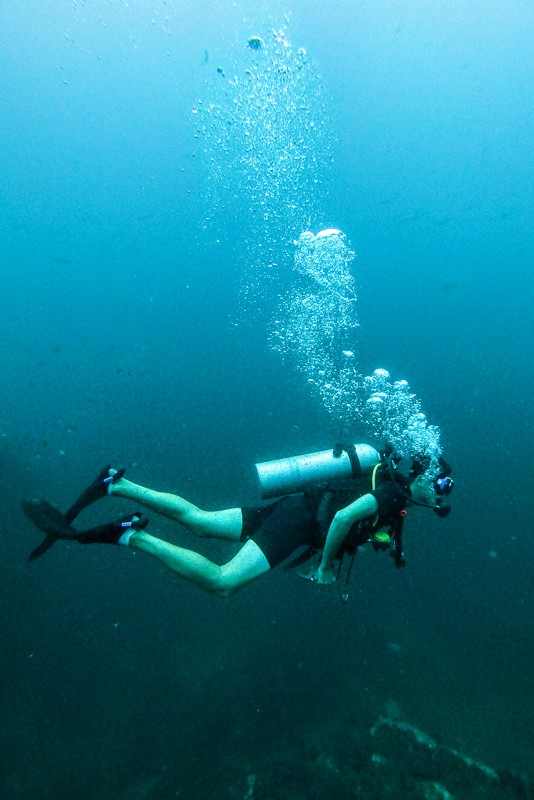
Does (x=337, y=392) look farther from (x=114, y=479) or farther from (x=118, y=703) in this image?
(x=118, y=703)

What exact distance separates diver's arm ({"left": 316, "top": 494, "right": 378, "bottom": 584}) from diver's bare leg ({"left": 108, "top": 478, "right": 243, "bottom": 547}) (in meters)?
1.17

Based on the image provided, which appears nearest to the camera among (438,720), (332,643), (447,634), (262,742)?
(262,742)

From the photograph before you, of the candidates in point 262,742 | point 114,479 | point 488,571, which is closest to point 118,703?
point 262,742

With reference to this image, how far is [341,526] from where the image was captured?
3.86 meters

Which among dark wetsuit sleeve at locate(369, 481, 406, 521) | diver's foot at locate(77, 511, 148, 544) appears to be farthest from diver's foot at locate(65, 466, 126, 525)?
dark wetsuit sleeve at locate(369, 481, 406, 521)

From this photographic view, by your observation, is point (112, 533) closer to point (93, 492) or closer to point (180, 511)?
point (180, 511)

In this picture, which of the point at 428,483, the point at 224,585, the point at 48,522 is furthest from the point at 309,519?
the point at 48,522

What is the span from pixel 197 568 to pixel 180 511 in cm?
88

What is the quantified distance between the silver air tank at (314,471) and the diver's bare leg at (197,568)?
140cm

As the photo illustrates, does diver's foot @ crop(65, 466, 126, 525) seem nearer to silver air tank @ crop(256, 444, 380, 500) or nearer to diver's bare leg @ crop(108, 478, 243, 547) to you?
diver's bare leg @ crop(108, 478, 243, 547)

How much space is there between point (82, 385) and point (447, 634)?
59.7ft

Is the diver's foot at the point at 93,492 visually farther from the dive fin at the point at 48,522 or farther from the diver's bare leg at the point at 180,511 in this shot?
the dive fin at the point at 48,522

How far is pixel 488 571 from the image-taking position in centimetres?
1571

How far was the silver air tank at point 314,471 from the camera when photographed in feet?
16.8
